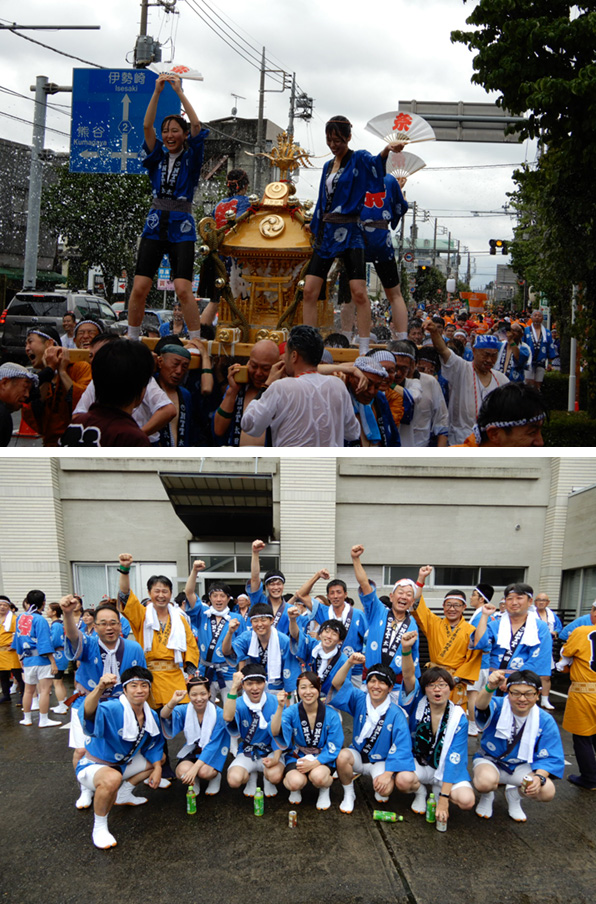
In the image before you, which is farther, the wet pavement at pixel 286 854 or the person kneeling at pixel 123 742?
the person kneeling at pixel 123 742

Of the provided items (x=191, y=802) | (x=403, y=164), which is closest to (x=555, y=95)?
(x=403, y=164)

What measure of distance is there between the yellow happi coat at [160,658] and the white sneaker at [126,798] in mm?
1022

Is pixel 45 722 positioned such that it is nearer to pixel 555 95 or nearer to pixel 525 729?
pixel 525 729

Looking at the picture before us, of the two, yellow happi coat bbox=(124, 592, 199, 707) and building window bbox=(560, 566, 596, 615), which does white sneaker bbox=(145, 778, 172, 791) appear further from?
building window bbox=(560, 566, 596, 615)

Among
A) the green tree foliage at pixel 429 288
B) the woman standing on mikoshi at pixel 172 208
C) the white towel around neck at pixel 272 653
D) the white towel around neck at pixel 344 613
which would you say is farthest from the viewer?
the green tree foliage at pixel 429 288

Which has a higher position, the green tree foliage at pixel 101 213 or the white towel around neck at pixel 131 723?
the green tree foliage at pixel 101 213

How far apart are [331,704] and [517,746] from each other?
4.25ft

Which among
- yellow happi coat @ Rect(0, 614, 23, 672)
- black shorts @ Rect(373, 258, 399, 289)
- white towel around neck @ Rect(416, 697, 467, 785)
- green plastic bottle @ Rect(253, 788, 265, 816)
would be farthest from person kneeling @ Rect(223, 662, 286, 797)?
yellow happi coat @ Rect(0, 614, 23, 672)

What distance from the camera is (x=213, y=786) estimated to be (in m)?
4.97

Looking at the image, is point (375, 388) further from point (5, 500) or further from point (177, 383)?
point (5, 500)

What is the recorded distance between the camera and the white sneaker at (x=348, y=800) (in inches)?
184

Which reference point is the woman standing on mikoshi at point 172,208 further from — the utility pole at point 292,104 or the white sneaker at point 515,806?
the utility pole at point 292,104

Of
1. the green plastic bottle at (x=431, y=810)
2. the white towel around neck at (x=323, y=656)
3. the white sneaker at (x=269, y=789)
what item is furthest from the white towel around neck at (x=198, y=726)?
the green plastic bottle at (x=431, y=810)

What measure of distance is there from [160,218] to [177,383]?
50.5 inches
